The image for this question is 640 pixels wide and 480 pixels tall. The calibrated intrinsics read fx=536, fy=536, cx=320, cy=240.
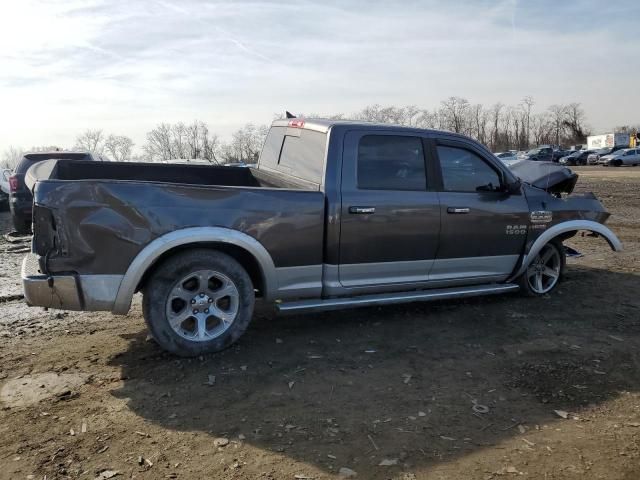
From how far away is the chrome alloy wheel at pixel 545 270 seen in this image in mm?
6230

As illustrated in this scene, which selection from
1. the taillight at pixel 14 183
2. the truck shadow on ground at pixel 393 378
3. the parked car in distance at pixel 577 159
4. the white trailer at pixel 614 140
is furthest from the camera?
the white trailer at pixel 614 140

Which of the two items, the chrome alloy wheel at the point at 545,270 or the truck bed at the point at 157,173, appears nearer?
the truck bed at the point at 157,173

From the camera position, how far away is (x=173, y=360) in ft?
14.7

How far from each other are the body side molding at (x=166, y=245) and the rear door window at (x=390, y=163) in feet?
4.09

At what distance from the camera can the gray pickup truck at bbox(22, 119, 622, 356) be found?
414 centimetres

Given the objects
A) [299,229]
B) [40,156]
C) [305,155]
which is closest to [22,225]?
[40,156]

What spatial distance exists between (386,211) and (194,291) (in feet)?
6.20

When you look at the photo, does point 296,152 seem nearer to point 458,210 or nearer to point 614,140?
point 458,210

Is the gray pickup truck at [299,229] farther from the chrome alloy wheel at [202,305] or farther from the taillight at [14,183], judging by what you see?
the taillight at [14,183]

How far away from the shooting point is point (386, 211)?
16.5 ft

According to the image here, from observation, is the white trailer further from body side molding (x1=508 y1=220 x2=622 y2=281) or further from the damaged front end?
body side molding (x1=508 y1=220 x2=622 y2=281)

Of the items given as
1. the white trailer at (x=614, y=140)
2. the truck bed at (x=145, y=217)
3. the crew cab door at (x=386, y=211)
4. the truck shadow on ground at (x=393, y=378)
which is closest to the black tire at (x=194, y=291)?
the truck shadow on ground at (x=393, y=378)

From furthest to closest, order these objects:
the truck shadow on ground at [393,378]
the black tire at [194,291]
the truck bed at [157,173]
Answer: the truck bed at [157,173] → the black tire at [194,291] → the truck shadow on ground at [393,378]

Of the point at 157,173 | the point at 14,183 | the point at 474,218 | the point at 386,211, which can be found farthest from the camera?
the point at 14,183
